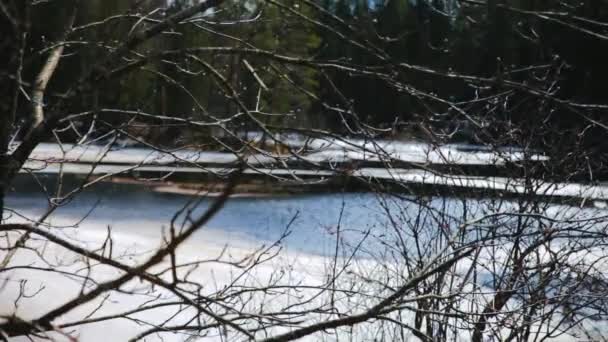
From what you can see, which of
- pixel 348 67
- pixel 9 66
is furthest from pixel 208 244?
pixel 9 66

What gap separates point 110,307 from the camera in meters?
7.53

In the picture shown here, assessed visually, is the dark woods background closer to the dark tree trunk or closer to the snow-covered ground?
the dark tree trunk

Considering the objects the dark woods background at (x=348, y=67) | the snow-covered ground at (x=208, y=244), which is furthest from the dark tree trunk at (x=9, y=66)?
the snow-covered ground at (x=208, y=244)

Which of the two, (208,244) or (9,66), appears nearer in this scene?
(9,66)

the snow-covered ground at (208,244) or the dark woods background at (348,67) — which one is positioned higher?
the dark woods background at (348,67)

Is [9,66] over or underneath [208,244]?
over

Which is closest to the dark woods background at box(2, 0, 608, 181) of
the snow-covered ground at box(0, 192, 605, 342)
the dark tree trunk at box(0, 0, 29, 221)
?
the dark tree trunk at box(0, 0, 29, 221)

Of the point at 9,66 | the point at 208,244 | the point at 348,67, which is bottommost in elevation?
the point at 208,244

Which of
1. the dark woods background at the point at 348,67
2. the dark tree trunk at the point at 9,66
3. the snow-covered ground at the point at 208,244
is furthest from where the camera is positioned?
the snow-covered ground at the point at 208,244

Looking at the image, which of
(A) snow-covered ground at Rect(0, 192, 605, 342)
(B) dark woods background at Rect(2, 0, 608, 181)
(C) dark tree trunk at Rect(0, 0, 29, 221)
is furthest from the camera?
(A) snow-covered ground at Rect(0, 192, 605, 342)

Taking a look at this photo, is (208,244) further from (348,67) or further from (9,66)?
(9,66)

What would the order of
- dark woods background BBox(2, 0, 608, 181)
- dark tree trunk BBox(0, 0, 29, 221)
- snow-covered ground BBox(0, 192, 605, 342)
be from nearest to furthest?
dark tree trunk BBox(0, 0, 29, 221) < dark woods background BBox(2, 0, 608, 181) < snow-covered ground BBox(0, 192, 605, 342)

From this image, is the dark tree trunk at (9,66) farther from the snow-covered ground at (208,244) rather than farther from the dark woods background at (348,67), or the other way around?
the snow-covered ground at (208,244)

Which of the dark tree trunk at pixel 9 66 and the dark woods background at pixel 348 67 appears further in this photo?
the dark woods background at pixel 348 67
